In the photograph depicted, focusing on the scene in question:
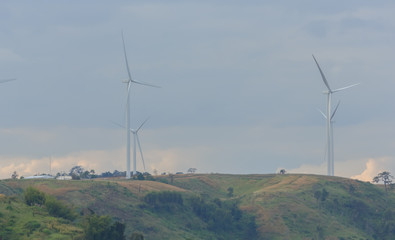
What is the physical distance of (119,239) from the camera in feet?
461

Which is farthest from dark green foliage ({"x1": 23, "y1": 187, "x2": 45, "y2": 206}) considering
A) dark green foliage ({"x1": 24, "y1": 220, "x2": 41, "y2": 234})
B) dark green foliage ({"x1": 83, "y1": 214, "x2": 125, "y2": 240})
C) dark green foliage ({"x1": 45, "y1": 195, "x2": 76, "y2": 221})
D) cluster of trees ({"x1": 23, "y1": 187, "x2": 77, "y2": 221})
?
dark green foliage ({"x1": 83, "y1": 214, "x2": 125, "y2": 240})

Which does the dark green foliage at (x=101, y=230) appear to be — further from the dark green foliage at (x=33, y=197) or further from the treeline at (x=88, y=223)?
the dark green foliage at (x=33, y=197)

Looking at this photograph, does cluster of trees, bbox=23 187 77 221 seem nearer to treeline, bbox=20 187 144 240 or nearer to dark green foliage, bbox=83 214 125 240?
treeline, bbox=20 187 144 240

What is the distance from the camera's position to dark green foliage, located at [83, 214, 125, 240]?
134375 mm

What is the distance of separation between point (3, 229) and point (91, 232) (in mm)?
15394

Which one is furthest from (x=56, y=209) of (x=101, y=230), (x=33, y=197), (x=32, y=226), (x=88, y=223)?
(x=101, y=230)

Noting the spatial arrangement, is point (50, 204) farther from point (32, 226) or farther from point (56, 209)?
point (32, 226)

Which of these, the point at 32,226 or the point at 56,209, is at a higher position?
the point at 56,209

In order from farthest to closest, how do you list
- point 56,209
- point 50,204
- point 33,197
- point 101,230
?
1. point 33,197
2. point 56,209
3. point 50,204
4. point 101,230

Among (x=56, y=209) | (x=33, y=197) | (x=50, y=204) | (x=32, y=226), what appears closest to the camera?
(x=32, y=226)

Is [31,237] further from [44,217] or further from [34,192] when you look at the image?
[34,192]

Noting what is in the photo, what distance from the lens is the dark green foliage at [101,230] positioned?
13438cm

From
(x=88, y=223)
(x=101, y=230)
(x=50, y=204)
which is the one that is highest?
(x=50, y=204)

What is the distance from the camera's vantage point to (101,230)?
137m
